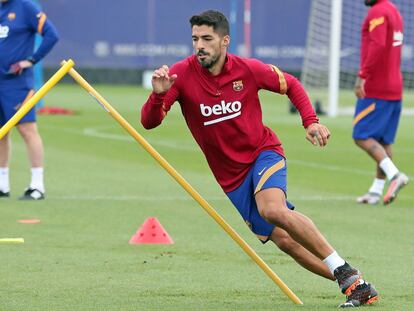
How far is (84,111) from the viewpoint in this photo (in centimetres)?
2883

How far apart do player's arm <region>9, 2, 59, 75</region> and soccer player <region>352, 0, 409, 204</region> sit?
11.4ft

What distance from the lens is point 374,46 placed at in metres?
13.4

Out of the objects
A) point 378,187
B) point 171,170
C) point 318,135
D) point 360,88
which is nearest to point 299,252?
point 318,135

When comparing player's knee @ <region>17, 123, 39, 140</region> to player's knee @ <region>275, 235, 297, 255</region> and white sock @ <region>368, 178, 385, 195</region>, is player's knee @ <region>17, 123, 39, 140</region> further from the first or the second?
player's knee @ <region>275, 235, 297, 255</region>

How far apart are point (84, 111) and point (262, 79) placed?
837 inches

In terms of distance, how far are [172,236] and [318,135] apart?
3.59 metres

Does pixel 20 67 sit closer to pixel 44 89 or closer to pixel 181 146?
pixel 44 89

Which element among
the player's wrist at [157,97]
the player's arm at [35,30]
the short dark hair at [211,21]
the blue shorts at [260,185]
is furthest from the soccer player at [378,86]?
the player's wrist at [157,97]

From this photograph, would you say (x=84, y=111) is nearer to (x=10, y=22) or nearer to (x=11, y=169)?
(x=11, y=169)

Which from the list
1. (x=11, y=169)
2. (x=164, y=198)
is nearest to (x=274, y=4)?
(x=11, y=169)

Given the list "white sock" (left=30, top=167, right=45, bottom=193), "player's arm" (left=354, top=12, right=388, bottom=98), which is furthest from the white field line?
"white sock" (left=30, top=167, right=45, bottom=193)

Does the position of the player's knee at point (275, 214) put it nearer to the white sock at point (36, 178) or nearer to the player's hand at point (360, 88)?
the white sock at point (36, 178)

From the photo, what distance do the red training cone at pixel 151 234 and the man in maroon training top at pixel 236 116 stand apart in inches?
92.2

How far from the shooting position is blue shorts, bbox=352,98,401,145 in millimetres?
13375
